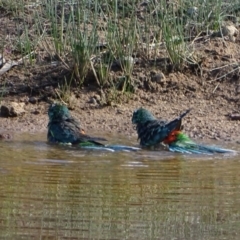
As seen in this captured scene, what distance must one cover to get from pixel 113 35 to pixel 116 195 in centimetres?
415

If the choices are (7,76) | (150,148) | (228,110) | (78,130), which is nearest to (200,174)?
Answer: (150,148)

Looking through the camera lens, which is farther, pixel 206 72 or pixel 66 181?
pixel 206 72

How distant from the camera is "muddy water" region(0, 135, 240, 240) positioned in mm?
4875

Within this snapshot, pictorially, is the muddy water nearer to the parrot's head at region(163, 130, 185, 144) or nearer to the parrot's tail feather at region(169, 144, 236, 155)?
the parrot's tail feather at region(169, 144, 236, 155)

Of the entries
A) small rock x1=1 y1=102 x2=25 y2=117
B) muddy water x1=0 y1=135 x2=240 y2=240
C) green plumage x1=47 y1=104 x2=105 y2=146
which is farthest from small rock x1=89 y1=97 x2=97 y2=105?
muddy water x1=0 y1=135 x2=240 y2=240

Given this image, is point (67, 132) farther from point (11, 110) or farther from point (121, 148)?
point (11, 110)

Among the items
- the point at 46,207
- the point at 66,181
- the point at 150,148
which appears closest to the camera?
the point at 46,207

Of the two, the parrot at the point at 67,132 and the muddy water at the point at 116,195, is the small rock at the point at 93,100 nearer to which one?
the parrot at the point at 67,132

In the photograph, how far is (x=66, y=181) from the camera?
629 cm

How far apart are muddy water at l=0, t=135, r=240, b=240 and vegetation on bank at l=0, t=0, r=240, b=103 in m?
2.01

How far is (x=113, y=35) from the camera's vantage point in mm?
9727

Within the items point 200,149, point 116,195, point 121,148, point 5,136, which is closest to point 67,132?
point 5,136

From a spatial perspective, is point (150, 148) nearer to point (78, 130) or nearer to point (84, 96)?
point (78, 130)

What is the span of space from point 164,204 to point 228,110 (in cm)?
416
